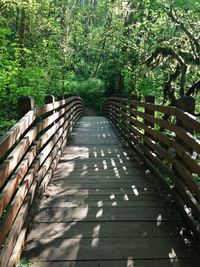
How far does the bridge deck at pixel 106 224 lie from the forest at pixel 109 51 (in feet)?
17.0

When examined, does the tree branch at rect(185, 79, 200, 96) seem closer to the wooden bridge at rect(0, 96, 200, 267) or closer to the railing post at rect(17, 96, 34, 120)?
the wooden bridge at rect(0, 96, 200, 267)

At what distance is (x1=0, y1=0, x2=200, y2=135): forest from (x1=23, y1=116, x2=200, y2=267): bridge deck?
5193 mm

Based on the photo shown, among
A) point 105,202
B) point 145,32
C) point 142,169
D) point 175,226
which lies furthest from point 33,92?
point 175,226

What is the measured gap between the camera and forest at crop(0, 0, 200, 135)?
446 inches

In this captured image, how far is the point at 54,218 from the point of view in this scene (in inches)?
156

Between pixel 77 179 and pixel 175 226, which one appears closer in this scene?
pixel 175 226

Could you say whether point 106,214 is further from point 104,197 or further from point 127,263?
point 127,263

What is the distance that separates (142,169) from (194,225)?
2.90 metres

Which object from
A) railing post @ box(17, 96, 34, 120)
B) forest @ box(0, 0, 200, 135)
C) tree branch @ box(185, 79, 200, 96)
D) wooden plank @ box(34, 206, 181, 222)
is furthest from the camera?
forest @ box(0, 0, 200, 135)

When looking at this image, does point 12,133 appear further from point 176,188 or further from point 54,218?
Result: point 176,188

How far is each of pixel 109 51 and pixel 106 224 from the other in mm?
27230

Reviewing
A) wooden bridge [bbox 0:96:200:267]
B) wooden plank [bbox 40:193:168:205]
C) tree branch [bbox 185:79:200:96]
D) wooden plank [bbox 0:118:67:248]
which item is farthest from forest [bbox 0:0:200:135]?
wooden plank [bbox 0:118:67:248]

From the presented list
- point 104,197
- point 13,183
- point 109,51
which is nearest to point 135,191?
point 104,197

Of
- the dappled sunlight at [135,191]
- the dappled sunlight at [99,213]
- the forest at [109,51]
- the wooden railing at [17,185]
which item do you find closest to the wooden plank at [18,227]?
the wooden railing at [17,185]
